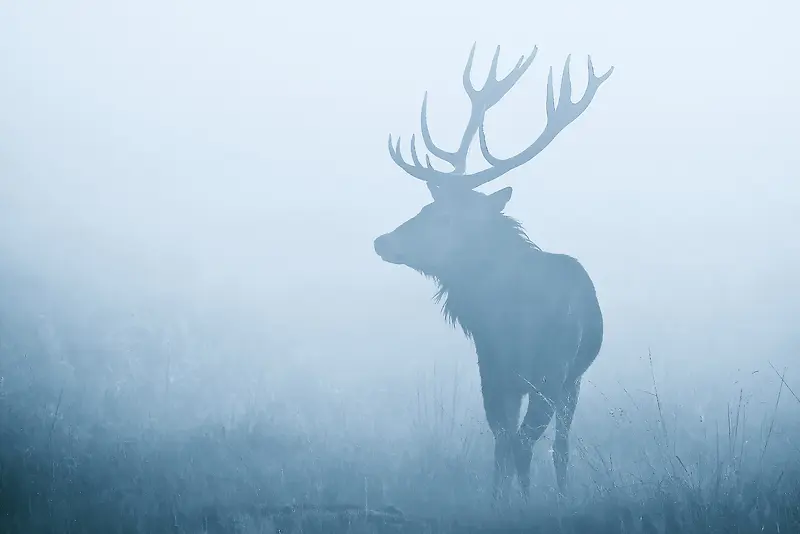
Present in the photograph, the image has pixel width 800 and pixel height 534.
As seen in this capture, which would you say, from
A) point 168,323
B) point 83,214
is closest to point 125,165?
point 83,214

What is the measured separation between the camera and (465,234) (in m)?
5.90

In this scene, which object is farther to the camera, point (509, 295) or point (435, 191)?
point (435, 191)

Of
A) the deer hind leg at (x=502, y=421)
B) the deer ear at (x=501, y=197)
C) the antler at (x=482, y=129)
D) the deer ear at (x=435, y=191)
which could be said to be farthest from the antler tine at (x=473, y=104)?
the deer hind leg at (x=502, y=421)

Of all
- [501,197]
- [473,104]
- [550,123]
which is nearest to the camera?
[501,197]

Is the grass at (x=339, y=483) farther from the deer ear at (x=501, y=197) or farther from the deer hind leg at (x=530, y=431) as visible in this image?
the deer ear at (x=501, y=197)

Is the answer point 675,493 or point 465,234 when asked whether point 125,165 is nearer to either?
point 465,234

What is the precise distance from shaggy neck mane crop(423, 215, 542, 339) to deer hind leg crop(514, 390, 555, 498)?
29.1 inches

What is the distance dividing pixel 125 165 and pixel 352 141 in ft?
8.22

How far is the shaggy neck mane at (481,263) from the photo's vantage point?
5758mm

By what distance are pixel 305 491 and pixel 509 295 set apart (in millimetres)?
1797

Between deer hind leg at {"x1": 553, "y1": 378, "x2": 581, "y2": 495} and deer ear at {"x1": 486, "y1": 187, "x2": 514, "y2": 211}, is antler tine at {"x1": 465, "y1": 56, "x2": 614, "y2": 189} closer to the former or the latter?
deer ear at {"x1": 486, "y1": 187, "x2": 514, "y2": 211}

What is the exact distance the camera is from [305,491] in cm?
497

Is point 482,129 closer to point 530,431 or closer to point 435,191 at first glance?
point 435,191

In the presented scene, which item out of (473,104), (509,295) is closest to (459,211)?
(509,295)
